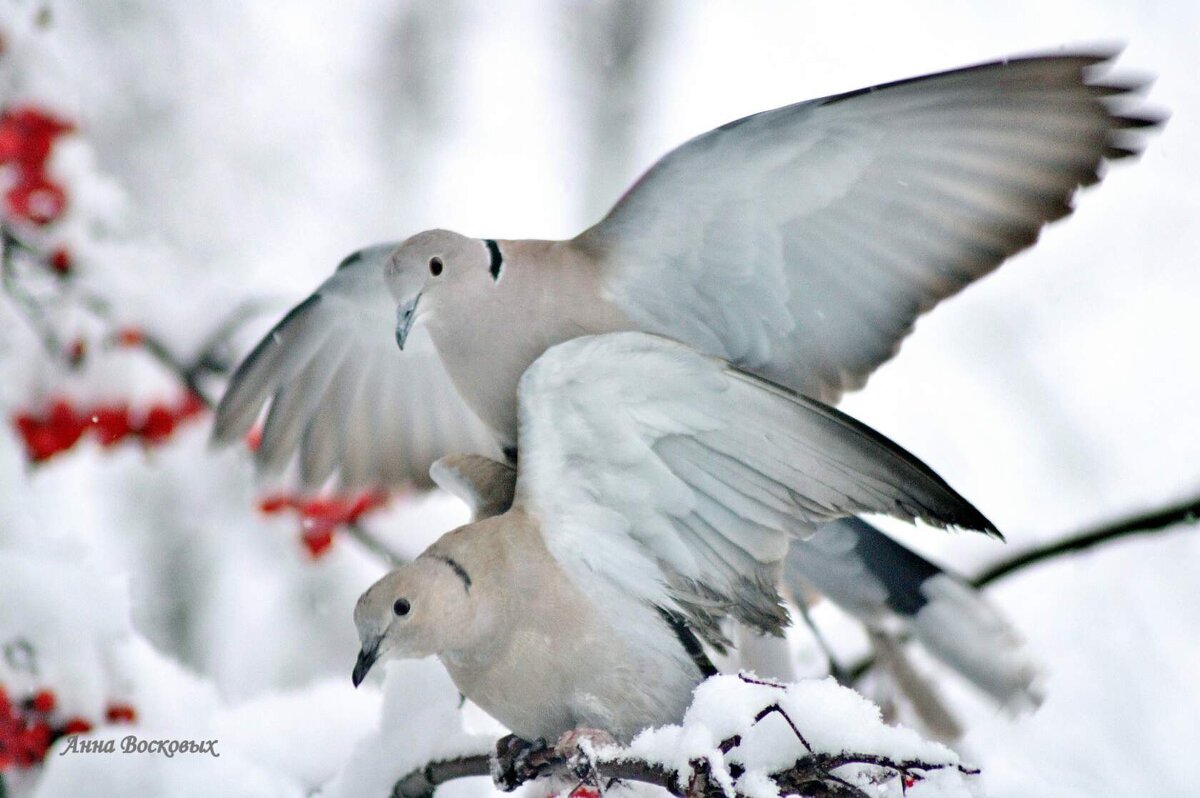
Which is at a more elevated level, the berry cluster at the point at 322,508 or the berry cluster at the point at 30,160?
the berry cluster at the point at 30,160

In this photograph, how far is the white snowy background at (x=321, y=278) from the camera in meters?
1.92

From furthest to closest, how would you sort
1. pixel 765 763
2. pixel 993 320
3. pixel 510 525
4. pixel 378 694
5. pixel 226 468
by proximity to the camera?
1. pixel 993 320
2. pixel 226 468
3. pixel 378 694
4. pixel 510 525
5. pixel 765 763

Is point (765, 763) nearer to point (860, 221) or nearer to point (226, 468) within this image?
point (860, 221)

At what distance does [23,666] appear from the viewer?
1.74m

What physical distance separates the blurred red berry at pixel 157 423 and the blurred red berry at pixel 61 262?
316 millimetres

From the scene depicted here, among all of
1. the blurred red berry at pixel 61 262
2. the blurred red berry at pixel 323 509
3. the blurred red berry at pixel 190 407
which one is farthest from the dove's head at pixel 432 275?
the blurred red berry at pixel 61 262

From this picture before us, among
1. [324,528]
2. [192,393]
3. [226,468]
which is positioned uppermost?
[192,393]

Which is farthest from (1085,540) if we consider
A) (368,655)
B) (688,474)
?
(368,655)

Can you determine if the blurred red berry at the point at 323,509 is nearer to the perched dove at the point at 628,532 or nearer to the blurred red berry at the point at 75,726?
the blurred red berry at the point at 75,726

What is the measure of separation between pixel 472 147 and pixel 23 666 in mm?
3001

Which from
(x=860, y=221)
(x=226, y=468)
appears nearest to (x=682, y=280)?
(x=860, y=221)

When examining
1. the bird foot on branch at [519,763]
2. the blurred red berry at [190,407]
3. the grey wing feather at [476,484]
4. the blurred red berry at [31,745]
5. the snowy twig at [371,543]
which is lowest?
the blurred red berry at [31,745]

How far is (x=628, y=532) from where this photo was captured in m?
1.43

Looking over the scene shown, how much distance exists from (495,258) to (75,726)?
2.92ft
